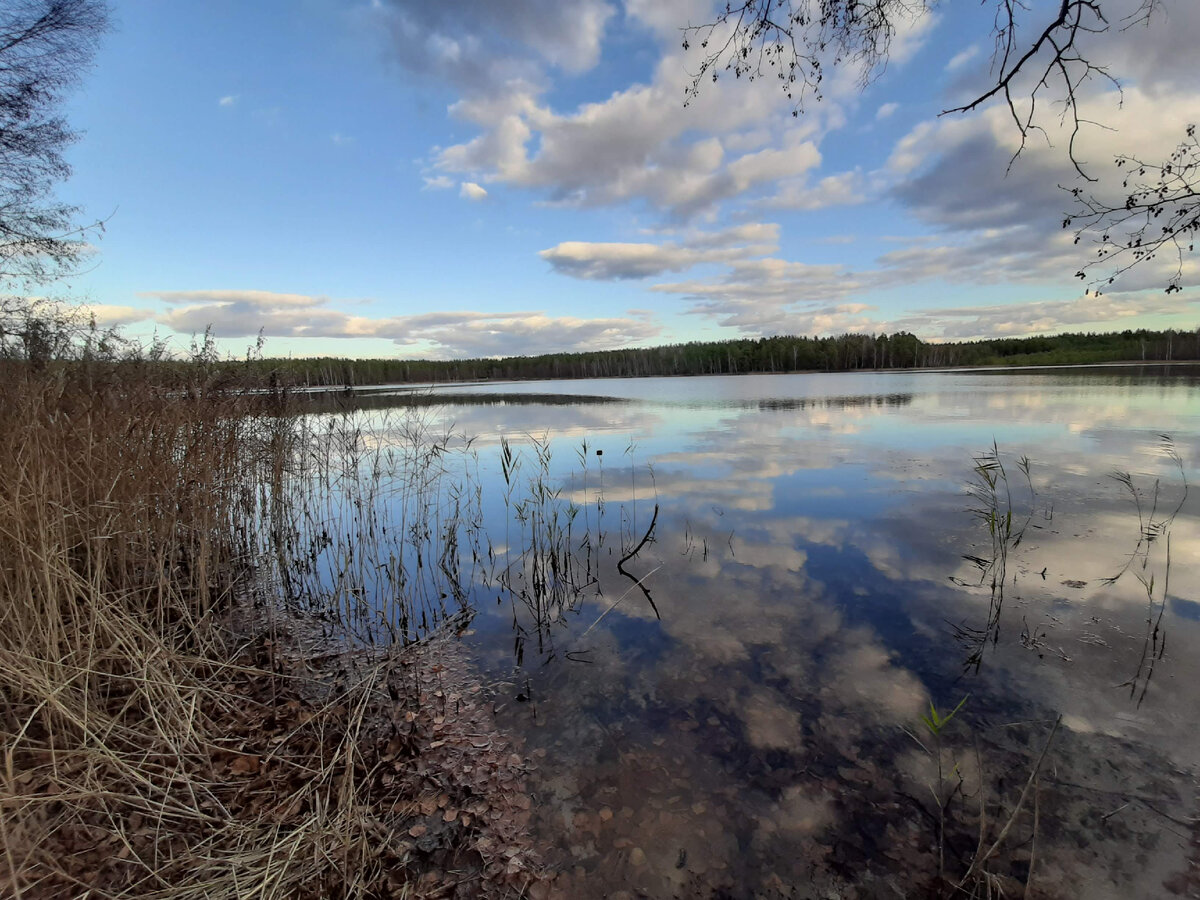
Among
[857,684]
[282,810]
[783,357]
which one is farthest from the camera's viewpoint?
[783,357]

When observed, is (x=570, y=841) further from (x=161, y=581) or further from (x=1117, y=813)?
(x=161, y=581)

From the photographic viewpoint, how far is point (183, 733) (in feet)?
9.33

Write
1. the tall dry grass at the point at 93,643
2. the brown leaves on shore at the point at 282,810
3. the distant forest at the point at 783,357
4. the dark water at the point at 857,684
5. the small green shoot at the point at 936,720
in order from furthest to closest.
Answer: the distant forest at the point at 783,357, the dark water at the point at 857,684, the small green shoot at the point at 936,720, the tall dry grass at the point at 93,643, the brown leaves on shore at the point at 282,810

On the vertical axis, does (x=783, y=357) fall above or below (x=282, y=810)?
above

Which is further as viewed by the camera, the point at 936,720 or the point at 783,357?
the point at 783,357

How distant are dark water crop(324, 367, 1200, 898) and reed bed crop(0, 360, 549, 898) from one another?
0.55 meters

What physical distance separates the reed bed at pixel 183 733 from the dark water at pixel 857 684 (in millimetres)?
551

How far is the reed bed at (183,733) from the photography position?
2.20 m

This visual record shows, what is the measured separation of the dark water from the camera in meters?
2.59

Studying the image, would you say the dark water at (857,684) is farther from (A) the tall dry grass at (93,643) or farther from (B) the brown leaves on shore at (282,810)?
(A) the tall dry grass at (93,643)

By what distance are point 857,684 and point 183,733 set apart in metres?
4.50

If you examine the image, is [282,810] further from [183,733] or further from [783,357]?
[783,357]

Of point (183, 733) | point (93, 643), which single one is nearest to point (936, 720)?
point (183, 733)

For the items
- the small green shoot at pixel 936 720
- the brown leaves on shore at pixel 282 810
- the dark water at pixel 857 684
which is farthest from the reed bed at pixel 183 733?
the small green shoot at pixel 936 720
